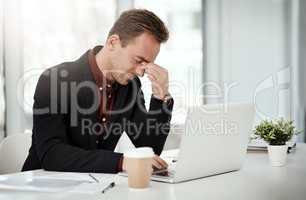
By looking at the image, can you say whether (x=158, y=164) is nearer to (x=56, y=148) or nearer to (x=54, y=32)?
(x=56, y=148)

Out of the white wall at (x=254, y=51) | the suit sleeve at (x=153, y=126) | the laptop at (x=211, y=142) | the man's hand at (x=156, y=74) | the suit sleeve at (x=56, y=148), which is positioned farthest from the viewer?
the white wall at (x=254, y=51)

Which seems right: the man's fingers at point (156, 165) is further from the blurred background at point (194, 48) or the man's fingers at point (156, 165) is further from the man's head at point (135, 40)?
the blurred background at point (194, 48)

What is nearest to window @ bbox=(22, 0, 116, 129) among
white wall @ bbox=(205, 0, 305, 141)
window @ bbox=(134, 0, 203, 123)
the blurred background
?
the blurred background

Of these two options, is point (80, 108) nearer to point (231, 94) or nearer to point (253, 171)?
point (253, 171)

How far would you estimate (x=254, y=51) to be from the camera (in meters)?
3.42

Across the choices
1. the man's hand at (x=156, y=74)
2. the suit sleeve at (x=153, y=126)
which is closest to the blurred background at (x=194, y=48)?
the suit sleeve at (x=153, y=126)

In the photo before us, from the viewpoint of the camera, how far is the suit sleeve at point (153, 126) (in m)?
1.91

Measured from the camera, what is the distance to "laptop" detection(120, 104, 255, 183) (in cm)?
141

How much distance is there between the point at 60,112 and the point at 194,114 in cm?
56

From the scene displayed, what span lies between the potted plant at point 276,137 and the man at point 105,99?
0.39 metres

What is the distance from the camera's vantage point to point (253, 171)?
1615mm

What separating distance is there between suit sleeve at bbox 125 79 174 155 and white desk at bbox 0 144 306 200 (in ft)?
1.23

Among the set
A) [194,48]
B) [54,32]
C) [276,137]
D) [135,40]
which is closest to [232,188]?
[276,137]

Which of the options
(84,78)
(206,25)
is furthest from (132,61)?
(206,25)
